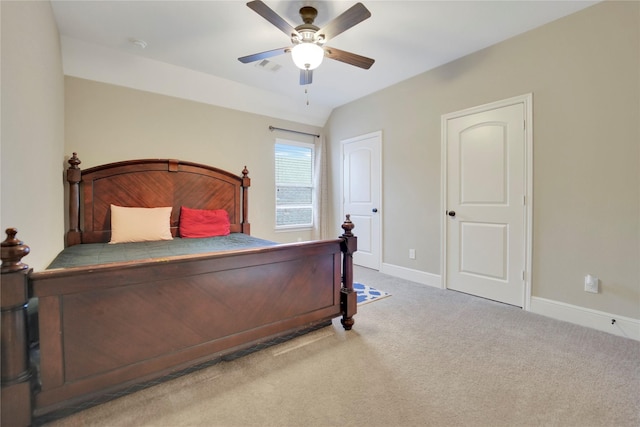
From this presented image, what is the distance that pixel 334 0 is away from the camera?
2209mm

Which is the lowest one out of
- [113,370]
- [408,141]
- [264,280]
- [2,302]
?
[113,370]

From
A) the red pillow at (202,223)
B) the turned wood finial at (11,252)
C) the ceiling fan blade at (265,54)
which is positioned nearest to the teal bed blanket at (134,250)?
the red pillow at (202,223)

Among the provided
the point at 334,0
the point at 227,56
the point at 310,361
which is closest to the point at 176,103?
the point at 227,56

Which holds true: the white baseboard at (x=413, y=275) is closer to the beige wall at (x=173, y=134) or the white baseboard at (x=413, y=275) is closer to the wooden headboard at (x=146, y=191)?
the beige wall at (x=173, y=134)

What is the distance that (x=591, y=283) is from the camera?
237 cm

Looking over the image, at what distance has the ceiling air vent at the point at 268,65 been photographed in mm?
3244

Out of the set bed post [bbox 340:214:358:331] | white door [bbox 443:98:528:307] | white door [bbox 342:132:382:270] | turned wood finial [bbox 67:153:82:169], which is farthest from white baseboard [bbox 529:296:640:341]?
turned wood finial [bbox 67:153:82:169]

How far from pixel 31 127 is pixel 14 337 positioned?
4.51 ft

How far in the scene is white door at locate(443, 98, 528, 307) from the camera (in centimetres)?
279

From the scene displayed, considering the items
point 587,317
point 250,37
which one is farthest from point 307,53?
point 587,317

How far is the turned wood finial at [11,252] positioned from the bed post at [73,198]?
2189 mm

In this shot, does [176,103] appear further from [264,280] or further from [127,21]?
[264,280]

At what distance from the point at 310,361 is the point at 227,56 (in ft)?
10.3

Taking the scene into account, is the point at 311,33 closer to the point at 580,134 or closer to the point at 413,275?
the point at 580,134
